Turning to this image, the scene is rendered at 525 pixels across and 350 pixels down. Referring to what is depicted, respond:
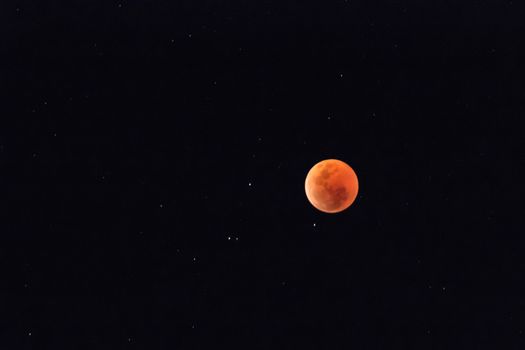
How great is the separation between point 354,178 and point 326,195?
14.2 inches

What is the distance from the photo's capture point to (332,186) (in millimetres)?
5641

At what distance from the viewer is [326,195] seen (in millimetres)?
5613

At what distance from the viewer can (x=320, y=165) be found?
589 cm

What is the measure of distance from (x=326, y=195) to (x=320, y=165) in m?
0.37

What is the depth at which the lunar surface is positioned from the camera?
5.62 metres

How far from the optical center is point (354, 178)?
5.84 meters

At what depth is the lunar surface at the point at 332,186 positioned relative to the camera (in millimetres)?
5617
